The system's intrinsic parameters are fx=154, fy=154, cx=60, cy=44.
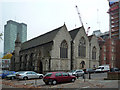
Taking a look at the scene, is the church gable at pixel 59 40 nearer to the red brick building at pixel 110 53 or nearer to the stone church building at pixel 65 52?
the stone church building at pixel 65 52

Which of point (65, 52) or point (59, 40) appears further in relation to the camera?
point (65, 52)

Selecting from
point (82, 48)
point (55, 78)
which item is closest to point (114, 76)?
point (55, 78)

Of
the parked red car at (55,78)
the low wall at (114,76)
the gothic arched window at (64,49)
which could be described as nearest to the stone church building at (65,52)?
the gothic arched window at (64,49)

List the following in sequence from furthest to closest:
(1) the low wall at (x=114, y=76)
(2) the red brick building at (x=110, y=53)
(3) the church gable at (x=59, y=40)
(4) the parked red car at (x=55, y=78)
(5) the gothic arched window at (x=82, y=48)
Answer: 1. (2) the red brick building at (x=110, y=53)
2. (5) the gothic arched window at (x=82, y=48)
3. (3) the church gable at (x=59, y=40)
4. (1) the low wall at (x=114, y=76)
5. (4) the parked red car at (x=55, y=78)

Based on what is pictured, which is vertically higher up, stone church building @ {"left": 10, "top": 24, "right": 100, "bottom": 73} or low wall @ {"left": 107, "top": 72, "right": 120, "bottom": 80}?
stone church building @ {"left": 10, "top": 24, "right": 100, "bottom": 73}

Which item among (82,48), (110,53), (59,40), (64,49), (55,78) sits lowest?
(55,78)

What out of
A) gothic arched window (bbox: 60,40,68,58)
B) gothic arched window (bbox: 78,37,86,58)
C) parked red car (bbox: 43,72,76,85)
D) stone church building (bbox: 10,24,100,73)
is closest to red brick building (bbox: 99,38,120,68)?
stone church building (bbox: 10,24,100,73)

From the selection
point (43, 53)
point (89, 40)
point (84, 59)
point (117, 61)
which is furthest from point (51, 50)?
point (117, 61)

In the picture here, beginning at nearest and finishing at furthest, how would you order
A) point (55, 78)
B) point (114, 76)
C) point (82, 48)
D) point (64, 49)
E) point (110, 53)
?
point (55, 78) < point (114, 76) < point (64, 49) < point (82, 48) < point (110, 53)

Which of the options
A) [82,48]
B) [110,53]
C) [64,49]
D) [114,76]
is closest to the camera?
[114,76]

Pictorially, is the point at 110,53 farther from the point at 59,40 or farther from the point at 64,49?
the point at 59,40

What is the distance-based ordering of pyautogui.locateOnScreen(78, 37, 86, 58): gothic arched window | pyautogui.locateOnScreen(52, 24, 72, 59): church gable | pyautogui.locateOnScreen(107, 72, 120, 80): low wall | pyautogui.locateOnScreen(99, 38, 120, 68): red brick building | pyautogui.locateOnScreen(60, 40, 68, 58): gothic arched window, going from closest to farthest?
pyautogui.locateOnScreen(107, 72, 120, 80): low wall
pyautogui.locateOnScreen(52, 24, 72, 59): church gable
pyautogui.locateOnScreen(60, 40, 68, 58): gothic arched window
pyautogui.locateOnScreen(78, 37, 86, 58): gothic arched window
pyautogui.locateOnScreen(99, 38, 120, 68): red brick building

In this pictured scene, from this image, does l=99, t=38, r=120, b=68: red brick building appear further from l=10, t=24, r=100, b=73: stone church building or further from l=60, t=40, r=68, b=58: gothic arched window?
l=60, t=40, r=68, b=58: gothic arched window

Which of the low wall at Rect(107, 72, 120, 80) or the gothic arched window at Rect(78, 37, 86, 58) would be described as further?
the gothic arched window at Rect(78, 37, 86, 58)
